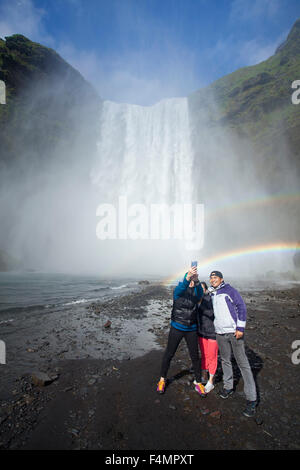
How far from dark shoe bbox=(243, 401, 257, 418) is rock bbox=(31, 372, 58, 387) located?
4403mm

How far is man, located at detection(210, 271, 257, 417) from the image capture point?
13.1 feet

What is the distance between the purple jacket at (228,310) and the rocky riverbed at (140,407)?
1559 mm

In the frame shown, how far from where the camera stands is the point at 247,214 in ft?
167

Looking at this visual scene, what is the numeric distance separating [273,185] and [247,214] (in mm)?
8612

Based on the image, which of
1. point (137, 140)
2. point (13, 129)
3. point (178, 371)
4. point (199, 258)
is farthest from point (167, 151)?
point (178, 371)

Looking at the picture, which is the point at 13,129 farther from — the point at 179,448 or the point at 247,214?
the point at 179,448

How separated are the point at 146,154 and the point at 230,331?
62.5m
